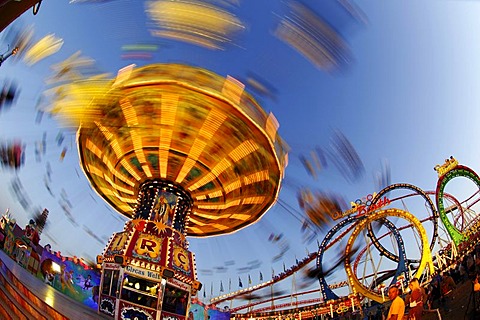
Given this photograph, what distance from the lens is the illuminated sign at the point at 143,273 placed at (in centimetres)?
1223

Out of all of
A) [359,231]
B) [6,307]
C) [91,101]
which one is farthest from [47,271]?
[359,231]

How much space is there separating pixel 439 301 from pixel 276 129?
738 centimetres

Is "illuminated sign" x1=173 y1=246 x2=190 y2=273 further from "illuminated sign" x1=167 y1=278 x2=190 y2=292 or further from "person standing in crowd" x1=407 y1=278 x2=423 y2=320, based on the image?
"person standing in crowd" x1=407 y1=278 x2=423 y2=320

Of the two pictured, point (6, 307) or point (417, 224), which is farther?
point (417, 224)

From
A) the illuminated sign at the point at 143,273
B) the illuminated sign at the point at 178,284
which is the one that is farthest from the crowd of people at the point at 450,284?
the illuminated sign at the point at 143,273

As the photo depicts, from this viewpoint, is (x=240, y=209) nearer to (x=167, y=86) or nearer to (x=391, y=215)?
(x=167, y=86)

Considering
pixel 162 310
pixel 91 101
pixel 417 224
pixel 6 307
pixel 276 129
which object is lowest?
pixel 6 307

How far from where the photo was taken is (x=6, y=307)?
6398mm

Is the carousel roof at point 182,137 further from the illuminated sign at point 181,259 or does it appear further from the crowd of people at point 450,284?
the crowd of people at point 450,284

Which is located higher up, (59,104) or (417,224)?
(59,104)

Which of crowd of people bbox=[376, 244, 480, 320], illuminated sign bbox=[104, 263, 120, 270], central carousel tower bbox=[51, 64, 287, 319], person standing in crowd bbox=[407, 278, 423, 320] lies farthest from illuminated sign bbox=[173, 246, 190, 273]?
person standing in crowd bbox=[407, 278, 423, 320]

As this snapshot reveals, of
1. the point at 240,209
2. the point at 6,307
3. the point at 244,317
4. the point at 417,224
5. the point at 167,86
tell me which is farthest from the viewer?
the point at 244,317

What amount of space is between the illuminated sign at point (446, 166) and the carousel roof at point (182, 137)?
927 cm

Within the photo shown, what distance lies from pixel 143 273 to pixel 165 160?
13.5 feet
